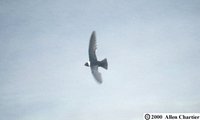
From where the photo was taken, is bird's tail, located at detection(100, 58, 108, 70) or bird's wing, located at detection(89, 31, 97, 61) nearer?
bird's tail, located at detection(100, 58, 108, 70)

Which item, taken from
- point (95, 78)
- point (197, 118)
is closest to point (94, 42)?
point (95, 78)

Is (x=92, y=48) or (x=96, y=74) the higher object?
(x=92, y=48)

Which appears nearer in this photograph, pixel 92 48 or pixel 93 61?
pixel 92 48

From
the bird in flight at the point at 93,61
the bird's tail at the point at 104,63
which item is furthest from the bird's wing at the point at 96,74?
the bird's tail at the point at 104,63

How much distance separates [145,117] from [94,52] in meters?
10.4

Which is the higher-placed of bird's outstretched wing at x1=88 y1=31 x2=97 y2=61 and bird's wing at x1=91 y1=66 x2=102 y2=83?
bird's outstretched wing at x1=88 y1=31 x2=97 y2=61

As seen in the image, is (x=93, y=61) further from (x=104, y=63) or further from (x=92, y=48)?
(x=104, y=63)

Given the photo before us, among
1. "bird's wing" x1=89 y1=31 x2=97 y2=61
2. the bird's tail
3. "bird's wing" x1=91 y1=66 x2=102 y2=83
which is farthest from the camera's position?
"bird's wing" x1=89 y1=31 x2=97 y2=61

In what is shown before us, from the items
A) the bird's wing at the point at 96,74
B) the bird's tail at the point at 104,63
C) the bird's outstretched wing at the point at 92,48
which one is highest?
the bird's outstretched wing at the point at 92,48

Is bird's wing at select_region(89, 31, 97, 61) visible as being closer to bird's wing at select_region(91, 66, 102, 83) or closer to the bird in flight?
the bird in flight

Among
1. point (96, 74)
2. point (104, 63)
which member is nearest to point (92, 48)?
point (104, 63)

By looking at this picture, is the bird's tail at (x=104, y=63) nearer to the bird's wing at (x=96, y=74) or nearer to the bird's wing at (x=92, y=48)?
the bird's wing at (x=96, y=74)

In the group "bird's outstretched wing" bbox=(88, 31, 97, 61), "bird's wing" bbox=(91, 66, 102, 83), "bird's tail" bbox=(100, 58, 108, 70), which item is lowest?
"bird's wing" bbox=(91, 66, 102, 83)

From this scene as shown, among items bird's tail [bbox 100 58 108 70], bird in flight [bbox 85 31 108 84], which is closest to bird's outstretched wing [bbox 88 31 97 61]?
bird in flight [bbox 85 31 108 84]
